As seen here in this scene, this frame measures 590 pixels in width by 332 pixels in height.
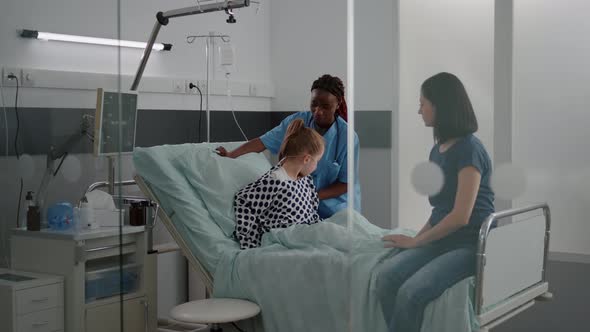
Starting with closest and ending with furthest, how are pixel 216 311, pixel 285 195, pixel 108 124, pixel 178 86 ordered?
pixel 108 124 → pixel 216 311 → pixel 285 195 → pixel 178 86

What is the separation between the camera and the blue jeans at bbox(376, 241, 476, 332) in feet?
5.90

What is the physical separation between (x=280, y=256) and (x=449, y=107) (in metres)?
1.05

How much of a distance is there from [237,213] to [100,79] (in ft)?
2.78

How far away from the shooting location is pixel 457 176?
1801 millimetres

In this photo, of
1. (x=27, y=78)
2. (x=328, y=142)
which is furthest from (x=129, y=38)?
(x=328, y=142)

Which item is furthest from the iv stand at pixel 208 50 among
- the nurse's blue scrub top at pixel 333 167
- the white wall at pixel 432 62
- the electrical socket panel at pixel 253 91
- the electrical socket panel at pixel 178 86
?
the white wall at pixel 432 62

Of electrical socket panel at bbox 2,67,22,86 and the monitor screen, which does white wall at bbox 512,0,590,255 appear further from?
electrical socket panel at bbox 2,67,22,86

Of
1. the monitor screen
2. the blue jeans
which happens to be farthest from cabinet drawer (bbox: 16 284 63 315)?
the blue jeans

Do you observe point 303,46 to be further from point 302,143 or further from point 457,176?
point 457,176

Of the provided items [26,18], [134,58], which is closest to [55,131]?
[26,18]

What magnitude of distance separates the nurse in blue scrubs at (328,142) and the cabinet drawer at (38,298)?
108 cm

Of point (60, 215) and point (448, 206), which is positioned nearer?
point (448, 206)

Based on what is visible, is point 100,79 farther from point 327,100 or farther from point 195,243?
point 327,100

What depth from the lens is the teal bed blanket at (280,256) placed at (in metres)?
1.92
